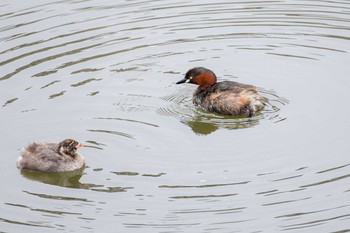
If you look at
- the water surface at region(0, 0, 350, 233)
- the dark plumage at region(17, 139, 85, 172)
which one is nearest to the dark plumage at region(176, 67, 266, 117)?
the water surface at region(0, 0, 350, 233)

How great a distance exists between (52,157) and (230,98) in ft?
8.51

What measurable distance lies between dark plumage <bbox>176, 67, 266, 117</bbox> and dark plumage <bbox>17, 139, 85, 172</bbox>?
221 cm

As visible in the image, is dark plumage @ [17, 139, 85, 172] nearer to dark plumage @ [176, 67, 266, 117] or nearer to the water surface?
the water surface

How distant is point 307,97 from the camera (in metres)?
12.3

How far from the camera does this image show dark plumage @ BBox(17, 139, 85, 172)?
1054 cm

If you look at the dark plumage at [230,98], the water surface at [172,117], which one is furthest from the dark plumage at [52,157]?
the dark plumage at [230,98]

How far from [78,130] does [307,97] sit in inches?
123

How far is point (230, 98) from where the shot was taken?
470 inches

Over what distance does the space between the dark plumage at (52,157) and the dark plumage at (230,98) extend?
2.21 metres

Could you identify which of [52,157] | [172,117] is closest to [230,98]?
[172,117]

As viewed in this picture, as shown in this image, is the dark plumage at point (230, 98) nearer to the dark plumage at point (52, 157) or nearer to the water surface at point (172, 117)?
the water surface at point (172, 117)

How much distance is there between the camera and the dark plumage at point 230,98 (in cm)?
1188

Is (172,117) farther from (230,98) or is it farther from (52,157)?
(52,157)

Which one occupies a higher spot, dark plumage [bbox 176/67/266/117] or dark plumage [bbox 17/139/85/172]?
dark plumage [bbox 176/67/266/117]
